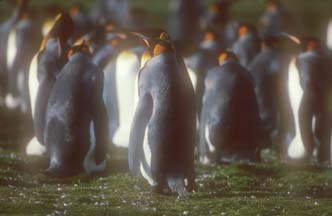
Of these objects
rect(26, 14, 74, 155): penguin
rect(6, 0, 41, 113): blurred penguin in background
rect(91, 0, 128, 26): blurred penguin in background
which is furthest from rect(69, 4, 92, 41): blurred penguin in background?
rect(26, 14, 74, 155): penguin

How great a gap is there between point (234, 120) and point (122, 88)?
86.2 inches

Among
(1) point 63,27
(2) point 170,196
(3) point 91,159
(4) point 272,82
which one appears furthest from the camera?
(4) point 272,82

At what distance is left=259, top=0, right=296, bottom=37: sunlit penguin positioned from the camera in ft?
65.6

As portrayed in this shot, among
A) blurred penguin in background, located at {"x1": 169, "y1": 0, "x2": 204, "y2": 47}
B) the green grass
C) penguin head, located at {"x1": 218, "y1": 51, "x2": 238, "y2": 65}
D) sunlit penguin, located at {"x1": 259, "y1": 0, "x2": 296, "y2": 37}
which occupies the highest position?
blurred penguin in background, located at {"x1": 169, "y1": 0, "x2": 204, "y2": 47}

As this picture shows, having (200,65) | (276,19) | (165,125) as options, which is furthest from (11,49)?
(165,125)

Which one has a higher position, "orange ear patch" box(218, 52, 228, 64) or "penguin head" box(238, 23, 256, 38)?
"penguin head" box(238, 23, 256, 38)

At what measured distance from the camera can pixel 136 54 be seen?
12.6m

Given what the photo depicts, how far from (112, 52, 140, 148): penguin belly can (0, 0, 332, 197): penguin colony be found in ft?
0.05

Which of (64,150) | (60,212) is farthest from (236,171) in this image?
(60,212)

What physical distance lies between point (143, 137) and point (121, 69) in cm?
413

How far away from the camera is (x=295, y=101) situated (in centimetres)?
1146

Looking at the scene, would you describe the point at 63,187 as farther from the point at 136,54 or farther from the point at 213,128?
the point at 136,54

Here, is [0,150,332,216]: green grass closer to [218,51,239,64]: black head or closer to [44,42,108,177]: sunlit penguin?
[44,42,108,177]: sunlit penguin

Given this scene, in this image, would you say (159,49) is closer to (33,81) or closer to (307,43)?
(33,81)
